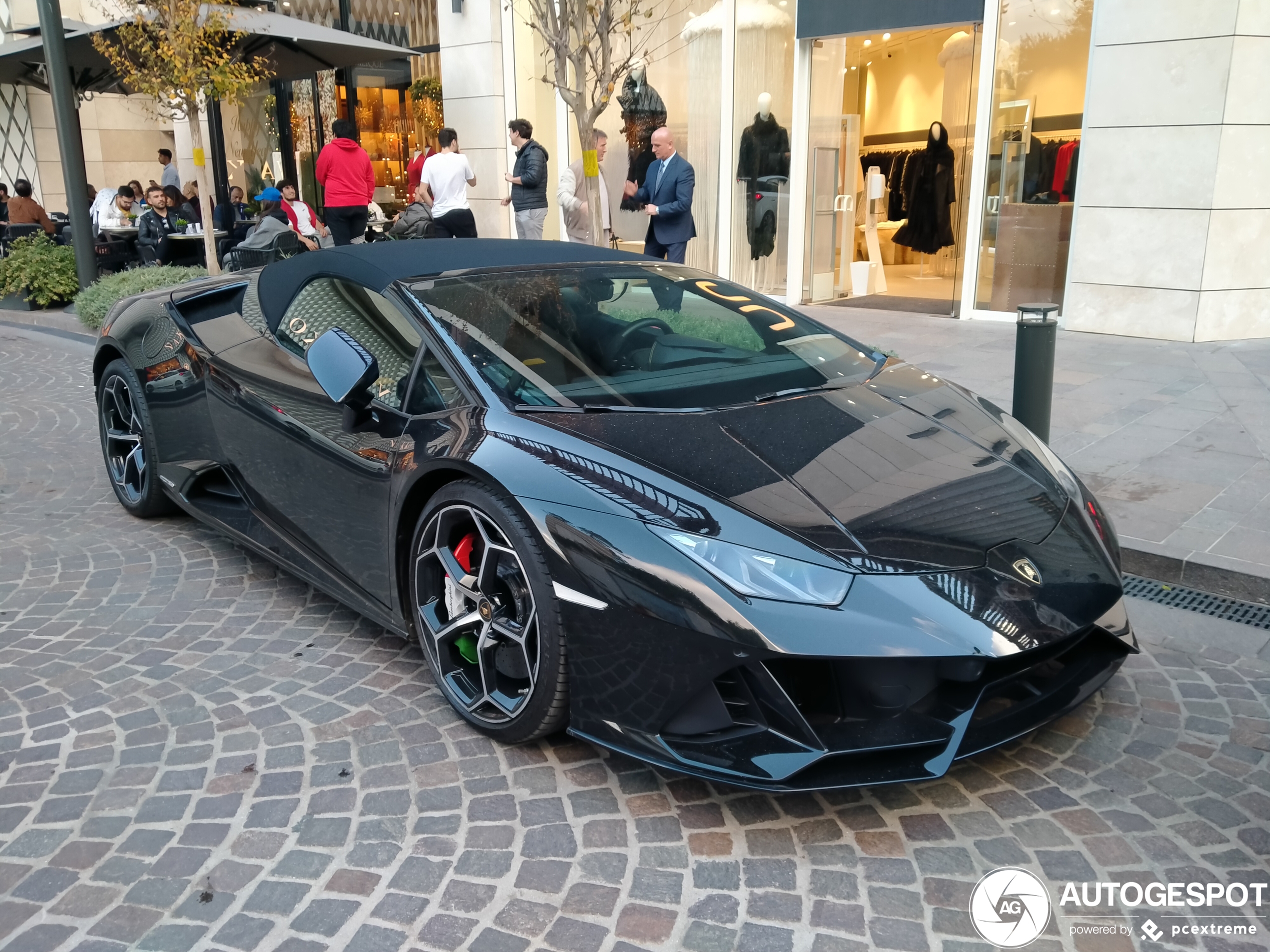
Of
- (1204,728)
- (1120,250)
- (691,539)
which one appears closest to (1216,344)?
(1120,250)

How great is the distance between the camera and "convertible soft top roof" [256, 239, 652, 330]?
357 centimetres

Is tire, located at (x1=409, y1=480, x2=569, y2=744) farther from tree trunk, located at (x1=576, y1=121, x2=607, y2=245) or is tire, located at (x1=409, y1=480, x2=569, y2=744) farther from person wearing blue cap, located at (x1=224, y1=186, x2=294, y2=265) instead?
person wearing blue cap, located at (x1=224, y1=186, x2=294, y2=265)

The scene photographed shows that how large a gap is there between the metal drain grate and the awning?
1046 centimetres

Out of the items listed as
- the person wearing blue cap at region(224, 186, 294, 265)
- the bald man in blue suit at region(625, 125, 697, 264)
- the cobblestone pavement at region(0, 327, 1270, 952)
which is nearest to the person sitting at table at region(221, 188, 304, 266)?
the person wearing blue cap at region(224, 186, 294, 265)

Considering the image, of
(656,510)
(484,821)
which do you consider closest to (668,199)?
(656,510)

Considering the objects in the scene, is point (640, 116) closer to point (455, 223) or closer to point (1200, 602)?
point (455, 223)

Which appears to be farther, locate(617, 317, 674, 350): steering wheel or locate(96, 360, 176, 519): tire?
locate(96, 360, 176, 519): tire

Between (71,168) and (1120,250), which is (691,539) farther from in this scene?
(71,168)

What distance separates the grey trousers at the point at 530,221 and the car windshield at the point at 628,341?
7.12 metres

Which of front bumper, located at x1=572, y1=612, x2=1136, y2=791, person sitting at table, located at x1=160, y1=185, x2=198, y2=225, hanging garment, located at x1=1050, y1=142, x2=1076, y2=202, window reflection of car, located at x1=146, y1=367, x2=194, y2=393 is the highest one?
hanging garment, located at x1=1050, y1=142, x2=1076, y2=202

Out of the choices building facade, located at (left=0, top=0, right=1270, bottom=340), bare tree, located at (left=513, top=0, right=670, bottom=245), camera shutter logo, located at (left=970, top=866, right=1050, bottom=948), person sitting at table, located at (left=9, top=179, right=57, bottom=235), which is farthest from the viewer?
person sitting at table, located at (left=9, top=179, right=57, bottom=235)

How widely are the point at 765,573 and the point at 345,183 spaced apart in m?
9.62

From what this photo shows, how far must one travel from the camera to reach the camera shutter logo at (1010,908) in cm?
223

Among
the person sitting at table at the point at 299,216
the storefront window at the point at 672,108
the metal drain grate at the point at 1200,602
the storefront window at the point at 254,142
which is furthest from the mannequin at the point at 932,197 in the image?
the storefront window at the point at 254,142
